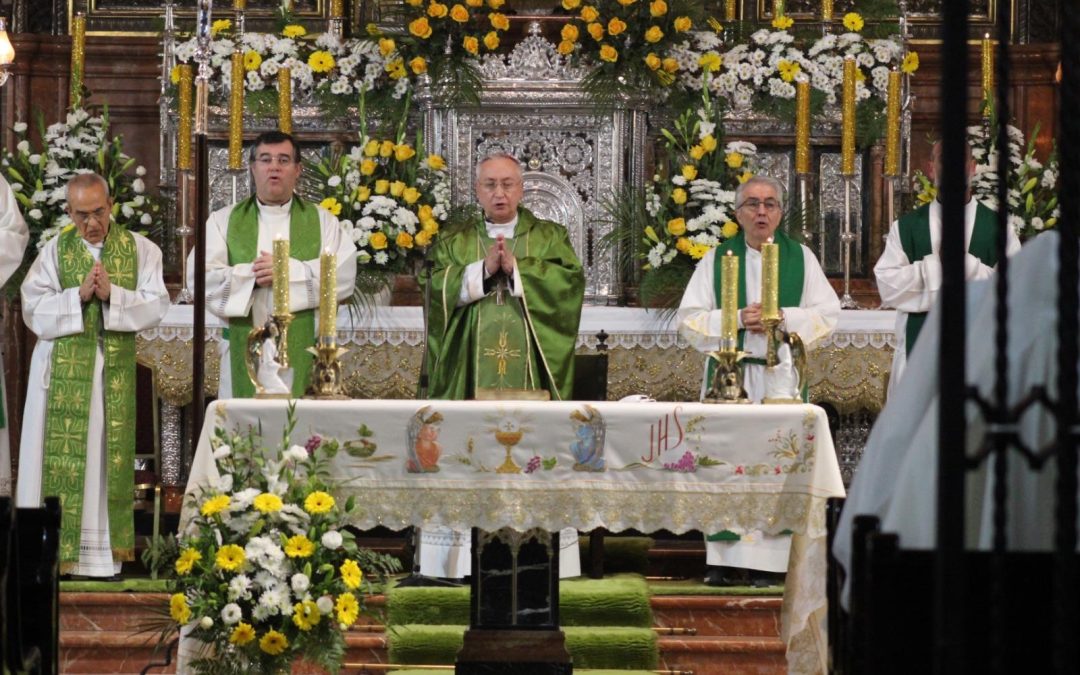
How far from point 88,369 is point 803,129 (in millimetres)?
3785

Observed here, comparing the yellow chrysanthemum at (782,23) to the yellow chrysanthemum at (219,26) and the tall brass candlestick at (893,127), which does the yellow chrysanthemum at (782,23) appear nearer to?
the tall brass candlestick at (893,127)

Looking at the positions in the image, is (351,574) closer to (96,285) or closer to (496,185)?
(496,185)

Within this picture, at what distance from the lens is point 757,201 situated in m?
8.63

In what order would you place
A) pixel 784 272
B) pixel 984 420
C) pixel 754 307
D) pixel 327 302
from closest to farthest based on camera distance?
pixel 984 420, pixel 327 302, pixel 754 307, pixel 784 272

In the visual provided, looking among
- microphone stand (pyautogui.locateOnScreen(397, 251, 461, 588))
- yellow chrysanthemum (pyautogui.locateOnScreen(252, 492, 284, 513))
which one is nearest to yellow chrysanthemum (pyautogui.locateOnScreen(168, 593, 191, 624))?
yellow chrysanthemum (pyautogui.locateOnScreen(252, 492, 284, 513))

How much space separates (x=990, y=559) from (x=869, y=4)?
8.41 m

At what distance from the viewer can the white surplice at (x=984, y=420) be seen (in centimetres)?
307

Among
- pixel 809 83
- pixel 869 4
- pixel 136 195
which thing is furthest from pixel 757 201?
pixel 136 195

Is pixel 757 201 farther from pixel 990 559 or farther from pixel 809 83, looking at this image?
pixel 990 559

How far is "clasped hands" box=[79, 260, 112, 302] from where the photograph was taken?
28.1ft

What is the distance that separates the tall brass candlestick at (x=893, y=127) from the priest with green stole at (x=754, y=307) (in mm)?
775

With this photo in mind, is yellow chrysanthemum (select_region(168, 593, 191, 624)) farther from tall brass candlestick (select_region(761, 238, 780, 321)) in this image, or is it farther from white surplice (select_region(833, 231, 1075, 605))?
white surplice (select_region(833, 231, 1075, 605))

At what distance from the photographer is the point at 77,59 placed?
33.6ft

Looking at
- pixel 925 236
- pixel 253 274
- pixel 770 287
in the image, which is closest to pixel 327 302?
pixel 770 287
